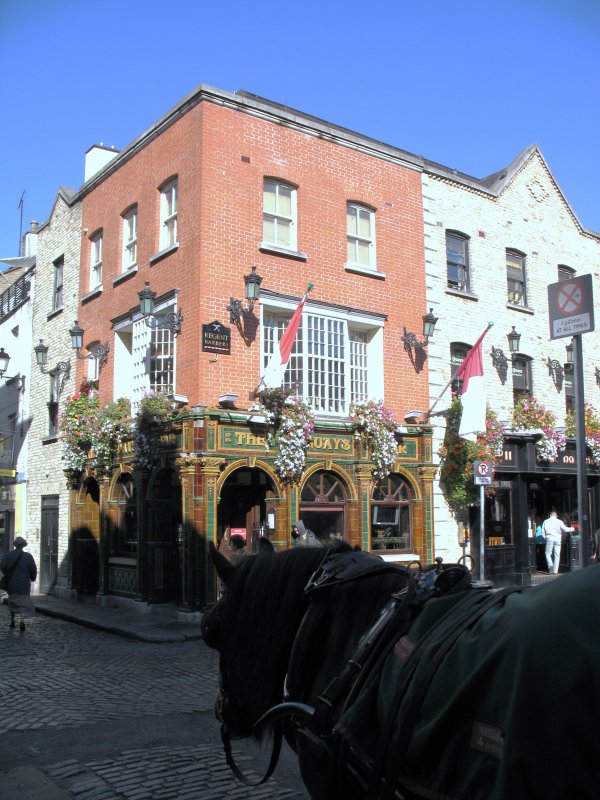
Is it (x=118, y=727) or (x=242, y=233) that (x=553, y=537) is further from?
(x=118, y=727)

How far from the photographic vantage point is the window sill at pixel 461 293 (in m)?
18.6

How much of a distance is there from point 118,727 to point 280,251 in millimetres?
10859

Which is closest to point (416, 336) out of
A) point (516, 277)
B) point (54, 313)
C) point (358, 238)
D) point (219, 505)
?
point (358, 238)

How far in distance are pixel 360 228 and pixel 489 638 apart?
16107 mm

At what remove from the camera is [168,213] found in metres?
16.9

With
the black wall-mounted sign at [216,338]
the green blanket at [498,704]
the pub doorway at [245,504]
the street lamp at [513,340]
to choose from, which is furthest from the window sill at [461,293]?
the green blanket at [498,704]

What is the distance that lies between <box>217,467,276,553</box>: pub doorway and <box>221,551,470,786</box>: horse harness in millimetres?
12605

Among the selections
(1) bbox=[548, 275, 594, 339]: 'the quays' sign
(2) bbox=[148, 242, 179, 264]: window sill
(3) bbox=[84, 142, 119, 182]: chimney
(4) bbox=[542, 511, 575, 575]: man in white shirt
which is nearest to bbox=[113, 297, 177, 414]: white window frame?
(2) bbox=[148, 242, 179, 264]: window sill

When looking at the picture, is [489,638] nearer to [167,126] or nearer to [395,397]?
[395,397]

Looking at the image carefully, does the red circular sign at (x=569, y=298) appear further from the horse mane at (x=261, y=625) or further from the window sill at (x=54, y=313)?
the window sill at (x=54, y=313)

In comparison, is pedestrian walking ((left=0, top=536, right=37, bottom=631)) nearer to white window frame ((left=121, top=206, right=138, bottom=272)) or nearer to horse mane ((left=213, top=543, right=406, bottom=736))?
white window frame ((left=121, top=206, right=138, bottom=272))

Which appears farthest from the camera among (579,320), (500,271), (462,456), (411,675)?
(500,271)

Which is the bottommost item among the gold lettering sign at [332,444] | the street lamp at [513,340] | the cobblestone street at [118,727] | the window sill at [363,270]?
the cobblestone street at [118,727]

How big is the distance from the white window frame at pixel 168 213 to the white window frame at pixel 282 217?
6.66 feet
